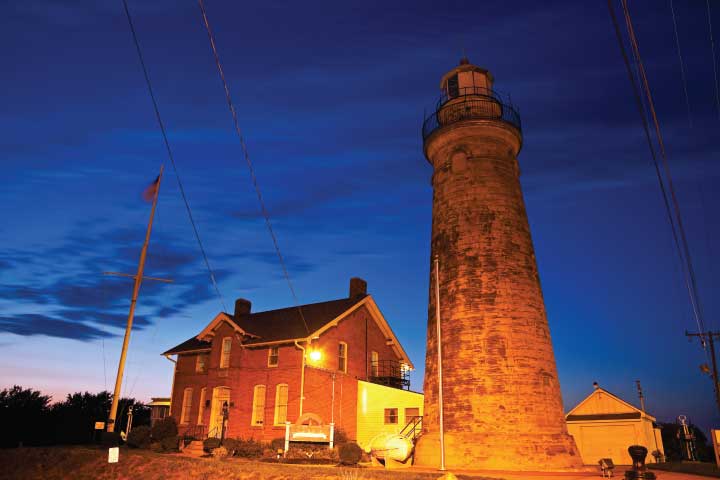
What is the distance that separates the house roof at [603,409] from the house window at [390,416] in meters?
A: 11.1

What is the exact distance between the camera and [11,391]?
111 ft

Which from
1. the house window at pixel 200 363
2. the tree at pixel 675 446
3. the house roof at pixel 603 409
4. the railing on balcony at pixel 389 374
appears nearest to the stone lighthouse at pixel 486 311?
the railing on balcony at pixel 389 374

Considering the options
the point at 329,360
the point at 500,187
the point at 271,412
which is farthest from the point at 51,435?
the point at 500,187

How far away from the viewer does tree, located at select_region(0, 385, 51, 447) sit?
28.4 m

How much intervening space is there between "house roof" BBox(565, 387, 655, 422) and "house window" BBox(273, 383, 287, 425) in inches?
677

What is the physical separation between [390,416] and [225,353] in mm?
10818

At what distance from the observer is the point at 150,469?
15.9 m

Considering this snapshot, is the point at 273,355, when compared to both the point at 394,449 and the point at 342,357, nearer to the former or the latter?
the point at 342,357

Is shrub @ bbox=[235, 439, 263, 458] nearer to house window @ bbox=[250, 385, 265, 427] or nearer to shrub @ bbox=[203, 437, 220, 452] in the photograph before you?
shrub @ bbox=[203, 437, 220, 452]

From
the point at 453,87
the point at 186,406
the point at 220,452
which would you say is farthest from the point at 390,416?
the point at 453,87

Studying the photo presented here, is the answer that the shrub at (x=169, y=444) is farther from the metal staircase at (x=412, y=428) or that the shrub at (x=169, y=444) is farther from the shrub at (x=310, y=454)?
the metal staircase at (x=412, y=428)

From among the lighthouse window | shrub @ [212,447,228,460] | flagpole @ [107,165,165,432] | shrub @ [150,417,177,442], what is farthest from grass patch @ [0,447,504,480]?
the lighthouse window

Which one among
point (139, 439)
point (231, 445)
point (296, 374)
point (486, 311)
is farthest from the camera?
point (139, 439)

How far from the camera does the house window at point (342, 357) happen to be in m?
29.2
